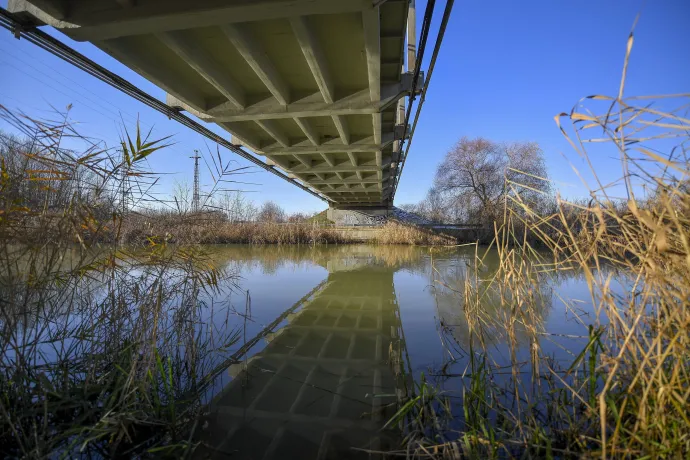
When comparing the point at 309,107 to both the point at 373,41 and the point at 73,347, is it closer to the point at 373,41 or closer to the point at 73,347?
the point at 373,41

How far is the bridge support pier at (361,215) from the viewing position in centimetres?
2180

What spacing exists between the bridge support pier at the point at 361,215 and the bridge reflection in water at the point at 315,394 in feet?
58.4

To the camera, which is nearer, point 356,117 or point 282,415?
point 282,415

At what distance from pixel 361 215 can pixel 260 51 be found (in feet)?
61.6

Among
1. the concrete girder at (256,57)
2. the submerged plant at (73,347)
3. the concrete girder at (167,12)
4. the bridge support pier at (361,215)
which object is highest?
the concrete girder at (256,57)

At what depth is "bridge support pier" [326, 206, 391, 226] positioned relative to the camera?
21.8 m

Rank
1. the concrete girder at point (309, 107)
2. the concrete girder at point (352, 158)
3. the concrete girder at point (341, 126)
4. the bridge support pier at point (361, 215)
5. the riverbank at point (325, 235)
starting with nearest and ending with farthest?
1. the concrete girder at point (309, 107)
2. the concrete girder at point (341, 126)
3. the concrete girder at point (352, 158)
4. the riverbank at point (325, 235)
5. the bridge support pier at point (361, 215)

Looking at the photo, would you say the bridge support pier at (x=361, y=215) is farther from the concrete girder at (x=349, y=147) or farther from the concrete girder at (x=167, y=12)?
the concrete girder at (x=167, y=12)

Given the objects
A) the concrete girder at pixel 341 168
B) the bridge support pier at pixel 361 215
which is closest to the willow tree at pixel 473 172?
the bridge support pier at pixel 361 215

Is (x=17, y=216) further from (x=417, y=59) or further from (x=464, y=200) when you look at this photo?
(x=464, y=200)

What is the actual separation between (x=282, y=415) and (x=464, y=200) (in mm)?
24465

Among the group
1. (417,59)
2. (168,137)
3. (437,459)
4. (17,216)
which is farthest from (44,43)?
(437,459)

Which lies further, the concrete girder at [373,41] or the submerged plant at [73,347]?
the concrete girder at [373,41]

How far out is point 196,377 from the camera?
7.75 feet
